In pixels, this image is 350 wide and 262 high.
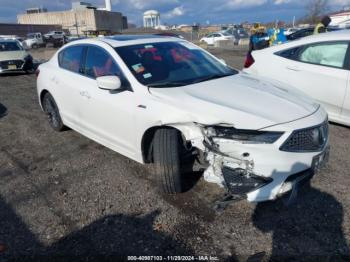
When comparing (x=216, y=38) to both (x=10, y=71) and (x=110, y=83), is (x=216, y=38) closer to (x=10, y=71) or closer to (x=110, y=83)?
(x=10, y=71)

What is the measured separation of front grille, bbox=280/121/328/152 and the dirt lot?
2.14 feet

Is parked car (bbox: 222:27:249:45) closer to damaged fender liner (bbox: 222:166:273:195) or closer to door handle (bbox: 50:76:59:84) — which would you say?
door handle (bbox: 50:76:59:84)

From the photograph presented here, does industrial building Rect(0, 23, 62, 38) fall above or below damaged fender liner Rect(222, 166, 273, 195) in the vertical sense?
below

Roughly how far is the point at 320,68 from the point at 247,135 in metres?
2.94

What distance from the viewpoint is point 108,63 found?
3943mm

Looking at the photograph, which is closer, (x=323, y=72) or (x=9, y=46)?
(x=323, y=72)

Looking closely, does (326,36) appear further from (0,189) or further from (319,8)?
(319,8)

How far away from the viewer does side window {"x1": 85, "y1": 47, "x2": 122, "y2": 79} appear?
12.7 ft

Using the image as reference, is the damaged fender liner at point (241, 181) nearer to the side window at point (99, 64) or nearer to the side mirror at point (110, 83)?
the side mirror at point (110, 83)

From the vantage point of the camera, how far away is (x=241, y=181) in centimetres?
286

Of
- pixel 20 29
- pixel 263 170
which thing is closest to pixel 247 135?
pixel 263 170

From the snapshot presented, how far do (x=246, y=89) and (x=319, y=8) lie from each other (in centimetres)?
5852

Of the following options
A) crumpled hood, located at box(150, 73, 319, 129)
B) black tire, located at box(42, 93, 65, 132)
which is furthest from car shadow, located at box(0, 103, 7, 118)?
crumpled hood, located at box(150, 73, 319, 129)

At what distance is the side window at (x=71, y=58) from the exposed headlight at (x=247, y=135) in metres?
2.57
